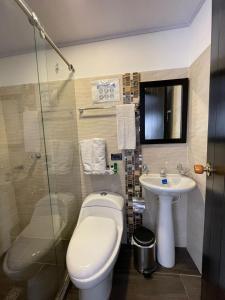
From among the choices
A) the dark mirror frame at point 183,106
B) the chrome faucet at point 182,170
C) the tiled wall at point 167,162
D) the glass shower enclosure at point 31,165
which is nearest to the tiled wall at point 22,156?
the glass shower enclosure at point 31,165

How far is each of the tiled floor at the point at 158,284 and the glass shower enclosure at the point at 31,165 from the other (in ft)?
1.40

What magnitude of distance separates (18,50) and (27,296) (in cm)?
177

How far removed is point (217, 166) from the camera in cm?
86

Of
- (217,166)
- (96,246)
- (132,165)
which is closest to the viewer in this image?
(217,166)

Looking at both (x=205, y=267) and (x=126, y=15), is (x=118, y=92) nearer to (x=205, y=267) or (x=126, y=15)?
(x=126, y=15)

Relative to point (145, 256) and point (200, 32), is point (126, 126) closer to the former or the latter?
point (200, 32)

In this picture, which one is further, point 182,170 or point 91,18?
point 182,170

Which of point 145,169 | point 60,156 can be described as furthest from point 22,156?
point 145,169

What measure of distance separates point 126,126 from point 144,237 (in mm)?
1067

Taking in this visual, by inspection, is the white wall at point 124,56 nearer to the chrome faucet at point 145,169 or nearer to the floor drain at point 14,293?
the chrome faucet at point 145,169

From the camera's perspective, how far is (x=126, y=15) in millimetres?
1317

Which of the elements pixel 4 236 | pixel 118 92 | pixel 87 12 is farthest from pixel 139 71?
pixel 4 236

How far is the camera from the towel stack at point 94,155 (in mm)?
1618

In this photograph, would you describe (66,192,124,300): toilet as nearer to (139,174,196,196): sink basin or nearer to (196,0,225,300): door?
(139,174,196,196): sink basin
